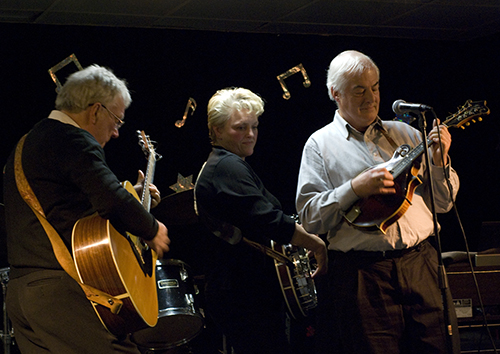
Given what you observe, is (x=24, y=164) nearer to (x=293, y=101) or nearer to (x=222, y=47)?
(x=222, y=47)

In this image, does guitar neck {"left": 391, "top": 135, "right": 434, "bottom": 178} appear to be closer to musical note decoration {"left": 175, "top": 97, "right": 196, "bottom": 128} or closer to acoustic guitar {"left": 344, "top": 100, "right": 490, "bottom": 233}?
acoustic guitar {"left": 344, "top": 100, "right": 490, "bottom": 233}

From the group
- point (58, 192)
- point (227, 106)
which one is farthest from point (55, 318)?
point (227, 106)

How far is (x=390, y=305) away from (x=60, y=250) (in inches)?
56.4

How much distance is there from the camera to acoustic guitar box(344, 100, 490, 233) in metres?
2.30

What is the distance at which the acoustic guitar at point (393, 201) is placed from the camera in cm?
230

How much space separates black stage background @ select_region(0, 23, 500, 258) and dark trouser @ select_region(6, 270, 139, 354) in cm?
255

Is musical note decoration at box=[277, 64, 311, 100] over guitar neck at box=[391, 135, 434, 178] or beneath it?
over

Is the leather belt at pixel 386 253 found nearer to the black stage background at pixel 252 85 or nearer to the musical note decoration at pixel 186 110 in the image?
the black stage background at pixel 252 85

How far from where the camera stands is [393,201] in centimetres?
231

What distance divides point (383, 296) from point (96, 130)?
59.2 inches

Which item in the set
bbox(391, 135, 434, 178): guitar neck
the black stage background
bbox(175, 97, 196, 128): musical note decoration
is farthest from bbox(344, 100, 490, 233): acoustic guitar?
bbox(175, 97, 196, 128): musical note decoration

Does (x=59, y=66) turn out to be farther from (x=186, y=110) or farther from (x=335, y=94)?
(x=335, y=94)

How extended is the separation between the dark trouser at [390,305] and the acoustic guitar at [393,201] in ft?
0.55

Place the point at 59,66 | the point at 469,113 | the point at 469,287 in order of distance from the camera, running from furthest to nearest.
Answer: the point at 59,66 → the point at 469,287 → the point at 469,113
